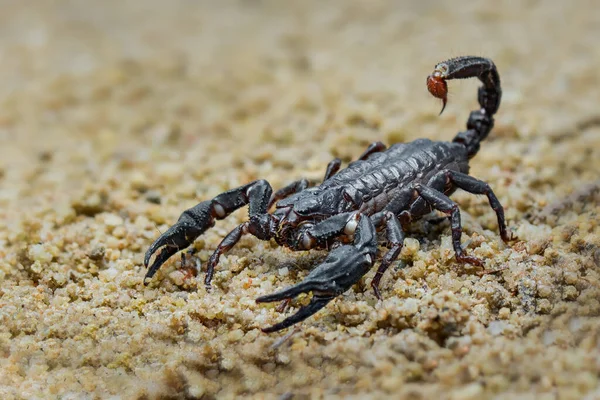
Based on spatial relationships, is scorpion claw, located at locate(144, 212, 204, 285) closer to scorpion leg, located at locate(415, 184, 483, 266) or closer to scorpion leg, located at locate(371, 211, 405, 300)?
scorpion leg, located at locate(371, 211, 405, 300)

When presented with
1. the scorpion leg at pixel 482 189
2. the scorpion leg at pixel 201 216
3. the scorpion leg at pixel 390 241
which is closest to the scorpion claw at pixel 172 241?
the scorpion leg at pixel 201 216

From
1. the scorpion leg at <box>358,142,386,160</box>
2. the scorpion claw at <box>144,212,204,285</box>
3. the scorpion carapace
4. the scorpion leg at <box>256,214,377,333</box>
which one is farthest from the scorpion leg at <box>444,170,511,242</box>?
the scorpion claw at <box>144,212,204,285</box>

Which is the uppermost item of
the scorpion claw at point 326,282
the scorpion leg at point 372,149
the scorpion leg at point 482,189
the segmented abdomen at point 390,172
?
the scorpion leg at point 372,149

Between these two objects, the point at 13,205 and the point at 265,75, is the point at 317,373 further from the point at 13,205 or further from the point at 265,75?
the point at 265,75

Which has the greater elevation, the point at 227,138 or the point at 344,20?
the point at 344,20

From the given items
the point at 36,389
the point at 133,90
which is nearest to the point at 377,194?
the point at 36,389

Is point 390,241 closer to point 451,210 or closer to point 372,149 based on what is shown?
point 451,210

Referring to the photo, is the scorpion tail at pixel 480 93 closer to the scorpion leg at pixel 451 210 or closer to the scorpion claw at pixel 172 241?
the scorpion leg at pixel 451 210
